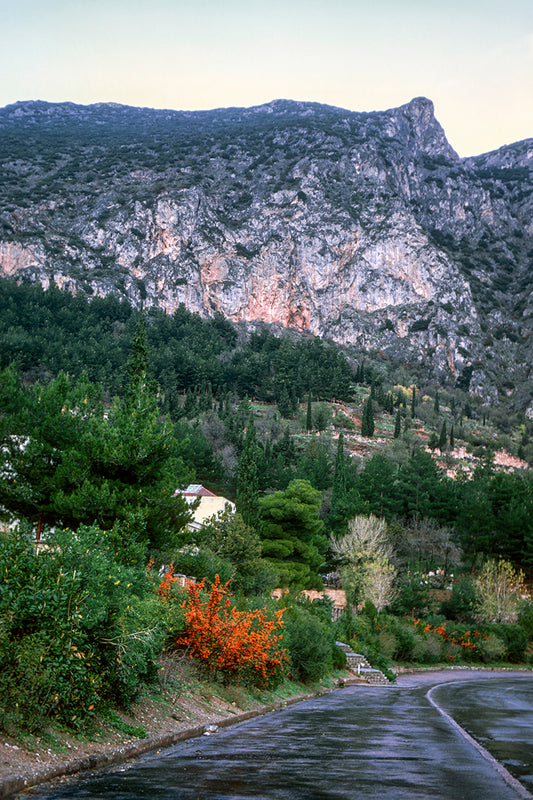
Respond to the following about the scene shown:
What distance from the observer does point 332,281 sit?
19675 centimetres

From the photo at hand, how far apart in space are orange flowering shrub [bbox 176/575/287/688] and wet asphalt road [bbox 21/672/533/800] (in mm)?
1268

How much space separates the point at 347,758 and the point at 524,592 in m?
63.4

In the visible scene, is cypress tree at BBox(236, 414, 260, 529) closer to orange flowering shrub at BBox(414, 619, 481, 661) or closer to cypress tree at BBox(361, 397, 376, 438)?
orange flowering shrub at BBox(414, 619, 481, 661)

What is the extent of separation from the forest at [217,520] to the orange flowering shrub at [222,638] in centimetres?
5

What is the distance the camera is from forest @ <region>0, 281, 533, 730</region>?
9.29 meters

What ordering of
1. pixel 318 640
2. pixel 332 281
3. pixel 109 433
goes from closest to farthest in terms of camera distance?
pixel 109 433
pixel 318 640
pixel 332 281

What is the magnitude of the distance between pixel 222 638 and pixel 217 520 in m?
31.4

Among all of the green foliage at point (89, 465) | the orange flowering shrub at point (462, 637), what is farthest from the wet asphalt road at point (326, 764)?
the orange flowering shrub at point (462, 637)

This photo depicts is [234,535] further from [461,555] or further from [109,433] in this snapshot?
[461,555]

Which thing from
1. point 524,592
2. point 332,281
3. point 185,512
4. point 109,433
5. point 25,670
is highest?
point 332,281

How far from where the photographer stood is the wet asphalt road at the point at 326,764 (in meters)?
6.81

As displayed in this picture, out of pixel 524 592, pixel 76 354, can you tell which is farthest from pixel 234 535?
pixel 76 354

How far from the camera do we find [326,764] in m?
8.75

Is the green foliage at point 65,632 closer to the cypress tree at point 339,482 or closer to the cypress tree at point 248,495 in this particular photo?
the cypress tree at point 248,495
